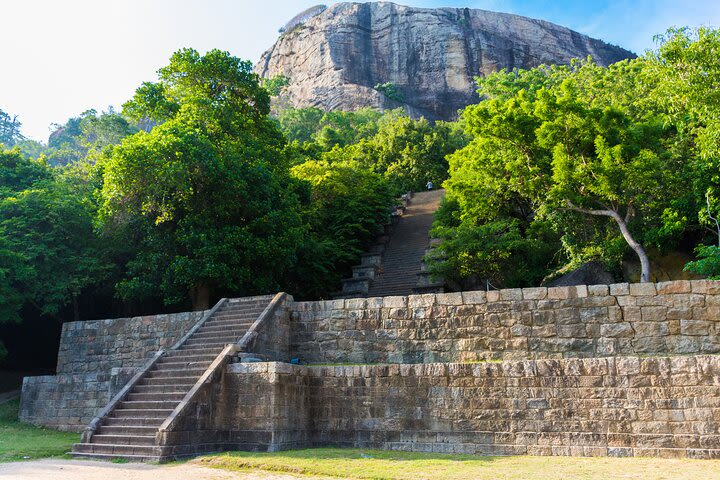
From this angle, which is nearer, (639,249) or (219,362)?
(219,362)

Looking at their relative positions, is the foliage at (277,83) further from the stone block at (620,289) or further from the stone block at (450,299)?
the stone block at (620,289)

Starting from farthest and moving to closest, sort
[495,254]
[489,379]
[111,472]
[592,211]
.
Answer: [495,254] < [592,211] < [489,379] < [111,472]

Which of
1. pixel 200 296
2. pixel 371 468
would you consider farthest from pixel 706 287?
pixel 200 296

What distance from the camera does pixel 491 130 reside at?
18.3 meters

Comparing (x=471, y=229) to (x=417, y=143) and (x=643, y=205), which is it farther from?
(x=417, y=143)

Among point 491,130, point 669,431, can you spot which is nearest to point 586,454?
point 669,431

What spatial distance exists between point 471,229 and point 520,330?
7357 millimetres

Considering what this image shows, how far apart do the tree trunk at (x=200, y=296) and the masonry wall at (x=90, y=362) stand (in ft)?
7.27

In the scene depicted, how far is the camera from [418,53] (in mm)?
67250

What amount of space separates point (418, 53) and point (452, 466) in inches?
2533

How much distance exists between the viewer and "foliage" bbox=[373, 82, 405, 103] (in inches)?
2499

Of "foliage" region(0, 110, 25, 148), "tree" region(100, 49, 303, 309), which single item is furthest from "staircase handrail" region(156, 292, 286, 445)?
"foliage" region(0, 110, 25, 148)

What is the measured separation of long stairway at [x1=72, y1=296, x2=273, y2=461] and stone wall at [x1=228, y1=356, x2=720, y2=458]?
1.36 metres

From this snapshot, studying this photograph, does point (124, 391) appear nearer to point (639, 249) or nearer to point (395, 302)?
point (395, 302)
